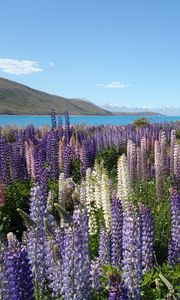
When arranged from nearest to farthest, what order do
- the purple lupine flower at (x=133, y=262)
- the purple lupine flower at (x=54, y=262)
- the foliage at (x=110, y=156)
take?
the purple lupine flower at (x=133, y=262), the purple lupine flower at (x=54, y=262), the foliage at (x=110, y=156)

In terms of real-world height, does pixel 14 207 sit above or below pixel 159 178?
below

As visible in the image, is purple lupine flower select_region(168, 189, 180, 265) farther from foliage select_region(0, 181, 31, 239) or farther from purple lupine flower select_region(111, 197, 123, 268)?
foliage select_region(0, 181, 31, 239)

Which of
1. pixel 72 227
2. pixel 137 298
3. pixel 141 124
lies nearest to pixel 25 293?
pixel 72 227

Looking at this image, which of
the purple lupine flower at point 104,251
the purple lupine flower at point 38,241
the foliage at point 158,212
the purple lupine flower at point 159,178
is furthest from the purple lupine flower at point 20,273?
the purple lupine flower at point 159,178

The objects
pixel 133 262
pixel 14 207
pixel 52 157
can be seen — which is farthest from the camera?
pixel 52 157

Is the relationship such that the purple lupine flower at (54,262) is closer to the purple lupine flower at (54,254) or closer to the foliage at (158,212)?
the purple lupine flower at (54,254)

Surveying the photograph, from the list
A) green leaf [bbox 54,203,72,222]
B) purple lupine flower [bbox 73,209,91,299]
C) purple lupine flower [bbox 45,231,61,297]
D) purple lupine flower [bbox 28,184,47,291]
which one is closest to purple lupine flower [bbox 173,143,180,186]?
purple lupine flower [bbox 45,231,61,297]

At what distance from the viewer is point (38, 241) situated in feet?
14.9

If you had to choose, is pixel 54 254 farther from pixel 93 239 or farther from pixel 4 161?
pixel 4 161

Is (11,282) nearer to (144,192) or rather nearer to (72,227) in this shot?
(72,227)

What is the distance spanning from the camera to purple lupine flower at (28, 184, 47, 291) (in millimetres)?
4492

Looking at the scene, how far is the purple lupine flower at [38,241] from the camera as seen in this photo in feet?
14.7

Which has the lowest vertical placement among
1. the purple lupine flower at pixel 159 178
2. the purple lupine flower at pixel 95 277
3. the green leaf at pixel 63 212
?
the purple lupine flower at pixel 95 277

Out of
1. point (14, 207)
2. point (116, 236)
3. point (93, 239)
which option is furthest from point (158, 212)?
point (14, 207)
